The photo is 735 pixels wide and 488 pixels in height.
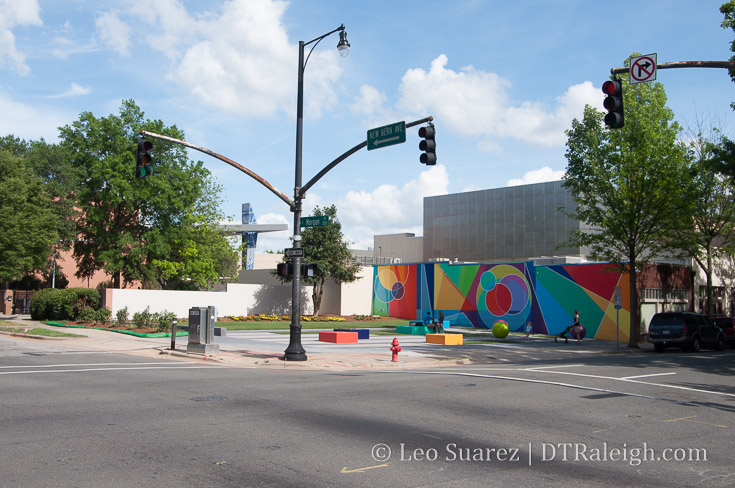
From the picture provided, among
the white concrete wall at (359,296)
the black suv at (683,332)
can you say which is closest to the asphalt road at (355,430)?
the black suv at (683,332)

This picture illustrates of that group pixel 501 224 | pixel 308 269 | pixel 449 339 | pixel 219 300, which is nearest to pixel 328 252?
pixel 219 300

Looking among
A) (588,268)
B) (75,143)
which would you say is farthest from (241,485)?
(75,143)

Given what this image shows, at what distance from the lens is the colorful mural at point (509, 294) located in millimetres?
36438

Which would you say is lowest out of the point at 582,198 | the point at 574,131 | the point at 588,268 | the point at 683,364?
the point at 683,364

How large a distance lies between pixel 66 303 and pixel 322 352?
68.9ft

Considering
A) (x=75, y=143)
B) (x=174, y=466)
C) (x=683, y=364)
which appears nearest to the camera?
(x=174, y=466)

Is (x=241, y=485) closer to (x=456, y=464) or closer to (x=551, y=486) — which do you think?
(x=456, y=464)

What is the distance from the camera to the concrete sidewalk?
18.8 m

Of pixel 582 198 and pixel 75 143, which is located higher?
pixel 75 143

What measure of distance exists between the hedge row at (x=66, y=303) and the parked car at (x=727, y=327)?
3536 cm

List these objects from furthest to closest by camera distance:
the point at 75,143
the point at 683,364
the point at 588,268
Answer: the point at 75,143
the point at 588,268
the point at 683,364

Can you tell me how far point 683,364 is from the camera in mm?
20750

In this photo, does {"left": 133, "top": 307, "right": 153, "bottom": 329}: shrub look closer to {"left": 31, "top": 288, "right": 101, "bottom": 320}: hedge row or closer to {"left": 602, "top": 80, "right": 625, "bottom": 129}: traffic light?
{"left": 31, "top": 288, "right": 101, "bottom": 320}: hedge row

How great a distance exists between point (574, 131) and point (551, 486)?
1087 inches
